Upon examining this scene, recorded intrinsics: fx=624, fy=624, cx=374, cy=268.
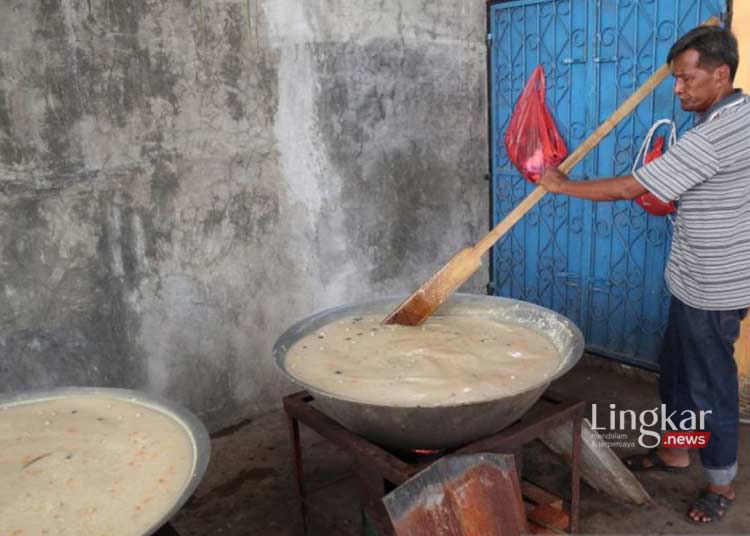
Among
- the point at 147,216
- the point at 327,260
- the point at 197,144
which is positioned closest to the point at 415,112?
the point at 327,260

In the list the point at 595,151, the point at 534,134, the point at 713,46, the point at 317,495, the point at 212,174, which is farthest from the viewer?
the point at 534,134

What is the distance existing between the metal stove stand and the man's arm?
0.83 m

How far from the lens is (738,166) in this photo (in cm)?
242

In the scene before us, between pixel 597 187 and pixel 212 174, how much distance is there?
2012mm

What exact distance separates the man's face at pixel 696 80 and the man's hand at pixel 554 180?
1.90 feet

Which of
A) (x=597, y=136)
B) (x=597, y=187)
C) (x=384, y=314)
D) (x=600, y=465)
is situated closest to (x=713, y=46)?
(x=597, y=136)

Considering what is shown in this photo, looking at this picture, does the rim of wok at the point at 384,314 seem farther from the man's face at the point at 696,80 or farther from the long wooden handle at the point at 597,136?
the man's face at the point at 696,80

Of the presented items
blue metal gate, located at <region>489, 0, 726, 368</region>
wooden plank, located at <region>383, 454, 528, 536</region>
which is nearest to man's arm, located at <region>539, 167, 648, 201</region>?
wooden plank, located at <region>383, 454, 528, 536</region>

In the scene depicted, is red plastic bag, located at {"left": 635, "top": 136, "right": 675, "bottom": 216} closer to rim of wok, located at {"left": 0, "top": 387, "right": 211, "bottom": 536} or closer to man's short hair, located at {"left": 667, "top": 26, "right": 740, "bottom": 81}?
man's short hair, located at {"left": 667, "top": 26, "right": 740, "bottom": 81}

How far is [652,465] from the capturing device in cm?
312

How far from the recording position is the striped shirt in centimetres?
237

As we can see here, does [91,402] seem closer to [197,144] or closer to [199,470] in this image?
[199,470]

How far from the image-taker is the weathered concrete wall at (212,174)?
290cm

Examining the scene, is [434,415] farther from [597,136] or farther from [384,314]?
[597,136]
